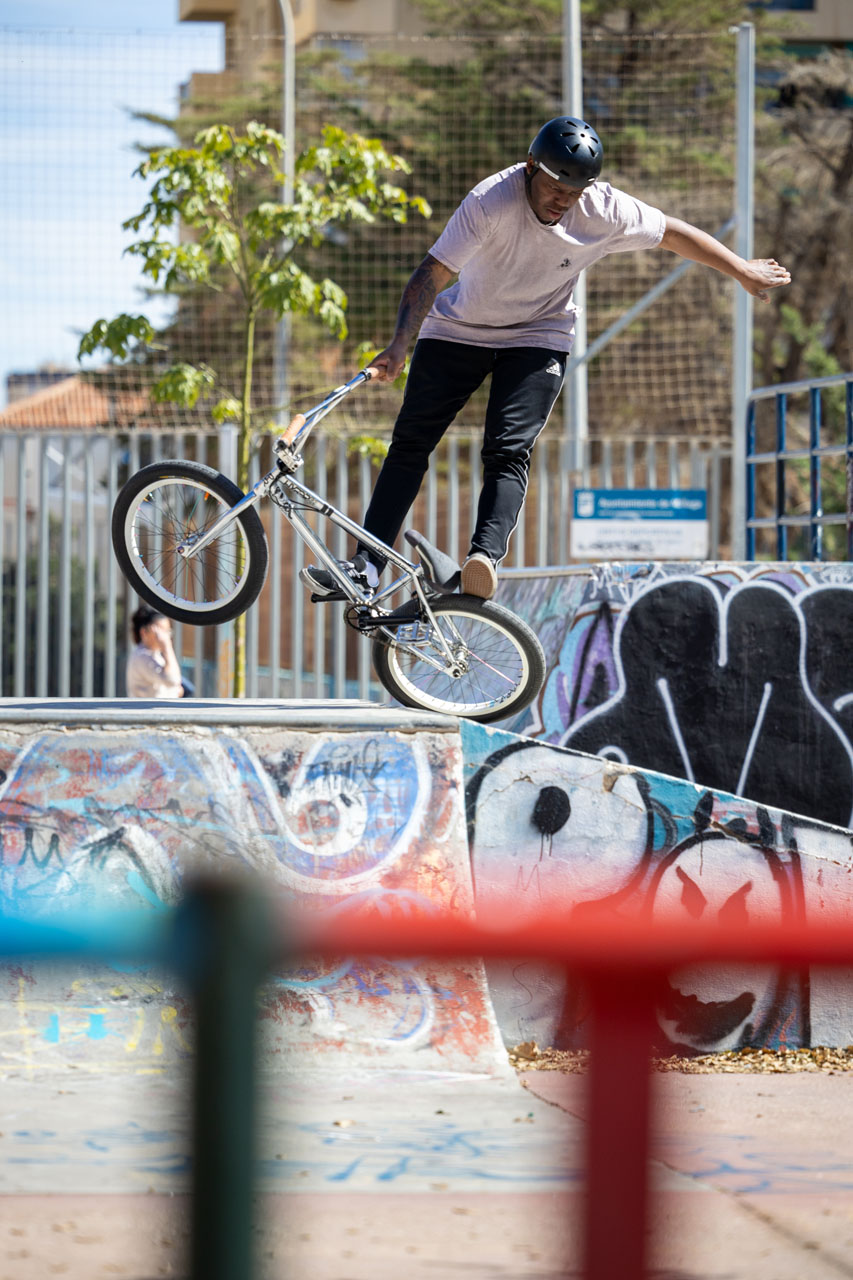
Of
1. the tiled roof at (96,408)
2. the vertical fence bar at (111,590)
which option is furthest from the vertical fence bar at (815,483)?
the tiled roof at (96,408)

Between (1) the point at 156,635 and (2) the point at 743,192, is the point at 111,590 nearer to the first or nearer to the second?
(1) the point at 156,635

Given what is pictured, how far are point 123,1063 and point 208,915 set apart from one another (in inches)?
171

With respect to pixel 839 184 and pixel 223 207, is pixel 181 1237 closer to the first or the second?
pixel 223 207

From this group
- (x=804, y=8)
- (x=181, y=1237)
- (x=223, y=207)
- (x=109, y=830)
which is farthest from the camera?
(x=804, y=8)

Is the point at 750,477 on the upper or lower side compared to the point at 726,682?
upper

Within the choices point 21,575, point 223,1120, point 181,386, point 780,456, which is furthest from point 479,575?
point 21,575

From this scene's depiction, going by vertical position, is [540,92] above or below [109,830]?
above

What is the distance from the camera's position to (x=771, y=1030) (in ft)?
20.2

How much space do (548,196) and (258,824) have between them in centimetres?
268

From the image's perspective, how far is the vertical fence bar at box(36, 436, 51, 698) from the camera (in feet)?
38.2

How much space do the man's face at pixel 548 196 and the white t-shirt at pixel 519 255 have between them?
1.6 inches

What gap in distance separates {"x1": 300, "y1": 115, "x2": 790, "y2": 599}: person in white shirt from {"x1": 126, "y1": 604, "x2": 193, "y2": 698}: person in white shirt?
3386 mm

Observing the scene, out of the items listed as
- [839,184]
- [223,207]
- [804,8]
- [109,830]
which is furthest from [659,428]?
[804,8]

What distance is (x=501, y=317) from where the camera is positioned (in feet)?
18.3
